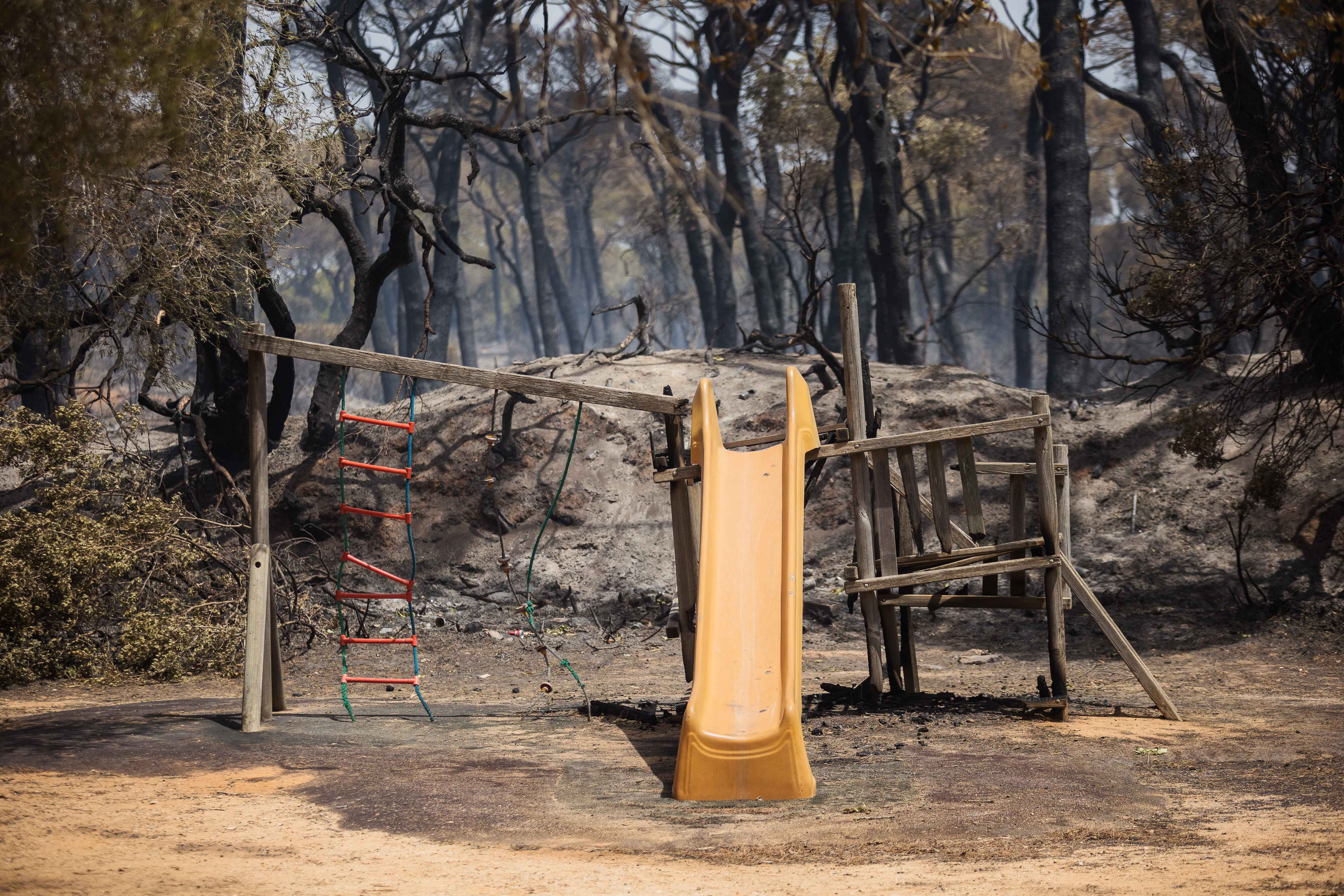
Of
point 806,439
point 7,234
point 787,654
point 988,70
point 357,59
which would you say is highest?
point 988,70

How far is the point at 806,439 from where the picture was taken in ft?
26.0

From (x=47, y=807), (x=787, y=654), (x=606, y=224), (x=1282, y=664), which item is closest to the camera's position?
(x=47, y=807)

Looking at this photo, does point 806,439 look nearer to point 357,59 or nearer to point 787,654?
point 787,654

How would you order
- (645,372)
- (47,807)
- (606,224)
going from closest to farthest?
(47,807), (645,372), (606,224)

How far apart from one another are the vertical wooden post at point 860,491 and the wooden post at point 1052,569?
1.22 m

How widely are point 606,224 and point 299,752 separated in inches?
2228

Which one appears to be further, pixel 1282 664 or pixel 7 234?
pixel 1282 664

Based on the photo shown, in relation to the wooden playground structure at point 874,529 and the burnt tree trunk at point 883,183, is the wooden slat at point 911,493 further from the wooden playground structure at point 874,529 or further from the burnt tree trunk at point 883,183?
the burnt tree trunk at point 883,183

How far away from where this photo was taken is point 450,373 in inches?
308

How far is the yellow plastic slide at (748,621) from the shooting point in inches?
240

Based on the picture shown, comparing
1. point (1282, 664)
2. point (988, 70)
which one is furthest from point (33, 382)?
point (988, 70)

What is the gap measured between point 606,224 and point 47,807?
191ft

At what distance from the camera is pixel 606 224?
61688 mm

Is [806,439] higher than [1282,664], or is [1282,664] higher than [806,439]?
[806,439]
